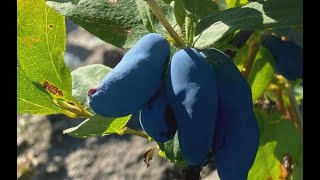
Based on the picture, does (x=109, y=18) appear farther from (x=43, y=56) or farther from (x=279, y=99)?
(x=279, y=99)

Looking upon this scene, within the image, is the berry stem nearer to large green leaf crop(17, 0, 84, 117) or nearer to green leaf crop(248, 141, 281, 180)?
green leaf crop(248, 141, 281, 180)

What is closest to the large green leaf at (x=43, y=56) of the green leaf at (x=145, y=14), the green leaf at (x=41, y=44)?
the green leaf at (x=41, y=44)

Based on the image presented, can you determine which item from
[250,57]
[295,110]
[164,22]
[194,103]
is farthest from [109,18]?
[295,110]

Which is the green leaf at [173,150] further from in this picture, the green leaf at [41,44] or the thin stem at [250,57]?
the thin stem at [250,57]

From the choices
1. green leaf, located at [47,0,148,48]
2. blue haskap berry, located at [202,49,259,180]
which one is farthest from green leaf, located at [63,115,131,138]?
blue haskap berry, located at [202,49,259,180]
